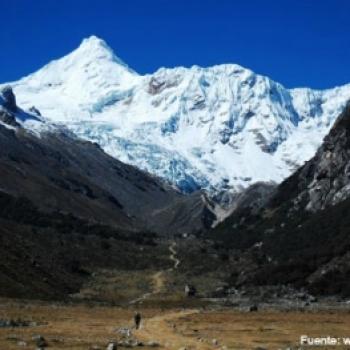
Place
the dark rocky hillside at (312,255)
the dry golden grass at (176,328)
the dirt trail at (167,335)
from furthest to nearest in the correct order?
the dark rocky hillside at (312,255)
the dry golden grass at (176,328)
the dirt trail at (167,335)

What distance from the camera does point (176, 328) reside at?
63.1 metres

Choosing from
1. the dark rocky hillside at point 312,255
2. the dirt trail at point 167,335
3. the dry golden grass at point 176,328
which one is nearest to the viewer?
the dirt trail at point 167,335

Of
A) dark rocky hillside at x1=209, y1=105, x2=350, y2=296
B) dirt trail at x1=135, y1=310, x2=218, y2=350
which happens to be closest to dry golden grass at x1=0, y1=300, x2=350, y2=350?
dirt trail at x1=135, y1=310, x2=218, y2=350

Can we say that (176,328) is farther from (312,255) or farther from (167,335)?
(312,255)

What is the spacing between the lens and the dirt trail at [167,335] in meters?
47.3

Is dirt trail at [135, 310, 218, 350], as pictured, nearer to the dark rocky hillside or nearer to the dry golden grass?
the dry golden grass

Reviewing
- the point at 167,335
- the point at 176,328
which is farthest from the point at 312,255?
the point at 167,335

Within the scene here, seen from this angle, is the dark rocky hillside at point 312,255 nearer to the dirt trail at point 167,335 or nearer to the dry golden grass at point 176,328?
the dry golden grass at point 176,328

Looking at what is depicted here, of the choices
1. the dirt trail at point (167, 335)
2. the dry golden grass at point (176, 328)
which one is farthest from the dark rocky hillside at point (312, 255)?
the dirt trail at point (167, 335)

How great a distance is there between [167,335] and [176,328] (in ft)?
21.4

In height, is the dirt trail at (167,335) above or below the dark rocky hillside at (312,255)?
below

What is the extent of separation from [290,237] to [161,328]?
124m

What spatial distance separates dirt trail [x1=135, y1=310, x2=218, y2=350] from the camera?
47.3m

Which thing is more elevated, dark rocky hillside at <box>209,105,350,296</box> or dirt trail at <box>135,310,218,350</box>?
dark rocky hillside at <box>209,105,350,296</box>
